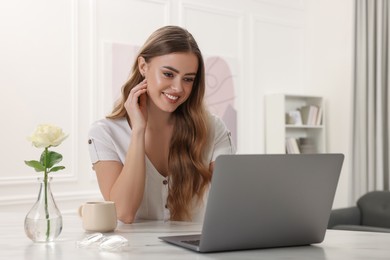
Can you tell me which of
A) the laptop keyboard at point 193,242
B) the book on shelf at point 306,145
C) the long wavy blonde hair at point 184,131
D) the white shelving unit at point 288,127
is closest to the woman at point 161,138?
the long wavy blonde hair at point 184,131

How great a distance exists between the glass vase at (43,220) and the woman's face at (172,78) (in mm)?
897

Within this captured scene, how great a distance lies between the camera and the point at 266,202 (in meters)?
1.42

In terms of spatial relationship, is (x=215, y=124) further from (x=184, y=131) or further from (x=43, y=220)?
(x=43, y=220)

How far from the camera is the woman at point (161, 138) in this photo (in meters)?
2.33

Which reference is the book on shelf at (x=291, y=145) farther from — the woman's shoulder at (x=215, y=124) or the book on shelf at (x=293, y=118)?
the woman's shoulder at (x=215, y=124)

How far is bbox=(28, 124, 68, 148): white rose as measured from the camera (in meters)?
1.55

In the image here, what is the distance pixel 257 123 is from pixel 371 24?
1.49 metres

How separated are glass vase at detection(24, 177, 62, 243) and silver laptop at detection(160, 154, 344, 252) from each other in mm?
300

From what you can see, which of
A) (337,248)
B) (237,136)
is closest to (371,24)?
(237,136)

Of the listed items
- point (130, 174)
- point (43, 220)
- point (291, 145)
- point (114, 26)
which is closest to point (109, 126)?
point (130, 174)

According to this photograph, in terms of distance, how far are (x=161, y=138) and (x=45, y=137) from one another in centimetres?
102

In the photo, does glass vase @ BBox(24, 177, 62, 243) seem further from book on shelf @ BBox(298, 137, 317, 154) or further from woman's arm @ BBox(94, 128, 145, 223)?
book on shelf @ BBox(298, 137, 317, 154)

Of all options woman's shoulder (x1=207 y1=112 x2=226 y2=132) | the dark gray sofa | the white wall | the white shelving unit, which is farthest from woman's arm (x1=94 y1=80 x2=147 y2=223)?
the white shelving unit

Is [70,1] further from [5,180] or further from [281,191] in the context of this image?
[281,191]
